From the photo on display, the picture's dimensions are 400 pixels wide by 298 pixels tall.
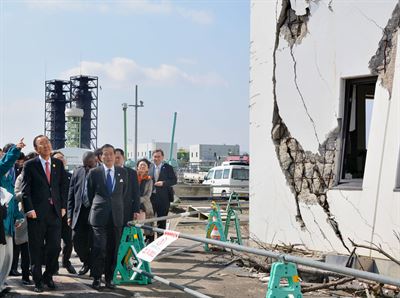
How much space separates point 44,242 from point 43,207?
55 centimetres

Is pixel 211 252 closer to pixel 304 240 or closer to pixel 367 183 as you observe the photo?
pixel 304 240

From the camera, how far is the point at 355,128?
8.01 m

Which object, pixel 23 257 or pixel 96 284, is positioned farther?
pixel 23 257

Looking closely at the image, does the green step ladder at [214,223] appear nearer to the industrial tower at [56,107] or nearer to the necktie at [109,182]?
the necktie at [109,182]

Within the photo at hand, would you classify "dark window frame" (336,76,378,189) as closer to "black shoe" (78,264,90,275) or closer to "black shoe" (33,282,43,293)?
"black shoe" (78,264,90,275)

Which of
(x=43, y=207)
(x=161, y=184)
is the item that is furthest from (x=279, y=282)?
(x=161, y=184)

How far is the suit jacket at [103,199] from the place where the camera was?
732cm

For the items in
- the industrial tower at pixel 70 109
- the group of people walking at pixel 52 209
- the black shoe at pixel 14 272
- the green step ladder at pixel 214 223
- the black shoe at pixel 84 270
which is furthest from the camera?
the industrial tower at pixel 70 109

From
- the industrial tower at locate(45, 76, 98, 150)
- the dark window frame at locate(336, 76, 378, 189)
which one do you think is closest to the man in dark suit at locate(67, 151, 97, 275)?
the dark window frame at locate(336, 76, 378, 189)

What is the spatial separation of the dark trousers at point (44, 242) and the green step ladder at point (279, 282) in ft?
11.7

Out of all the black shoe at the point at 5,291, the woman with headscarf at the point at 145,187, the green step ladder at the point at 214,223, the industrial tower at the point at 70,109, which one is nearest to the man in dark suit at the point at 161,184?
the woman with headscarf at the point at 145,187

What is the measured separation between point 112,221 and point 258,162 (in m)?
2.79

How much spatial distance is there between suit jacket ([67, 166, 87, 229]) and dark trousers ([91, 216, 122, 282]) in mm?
991

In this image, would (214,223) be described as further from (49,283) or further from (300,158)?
(49,283)
